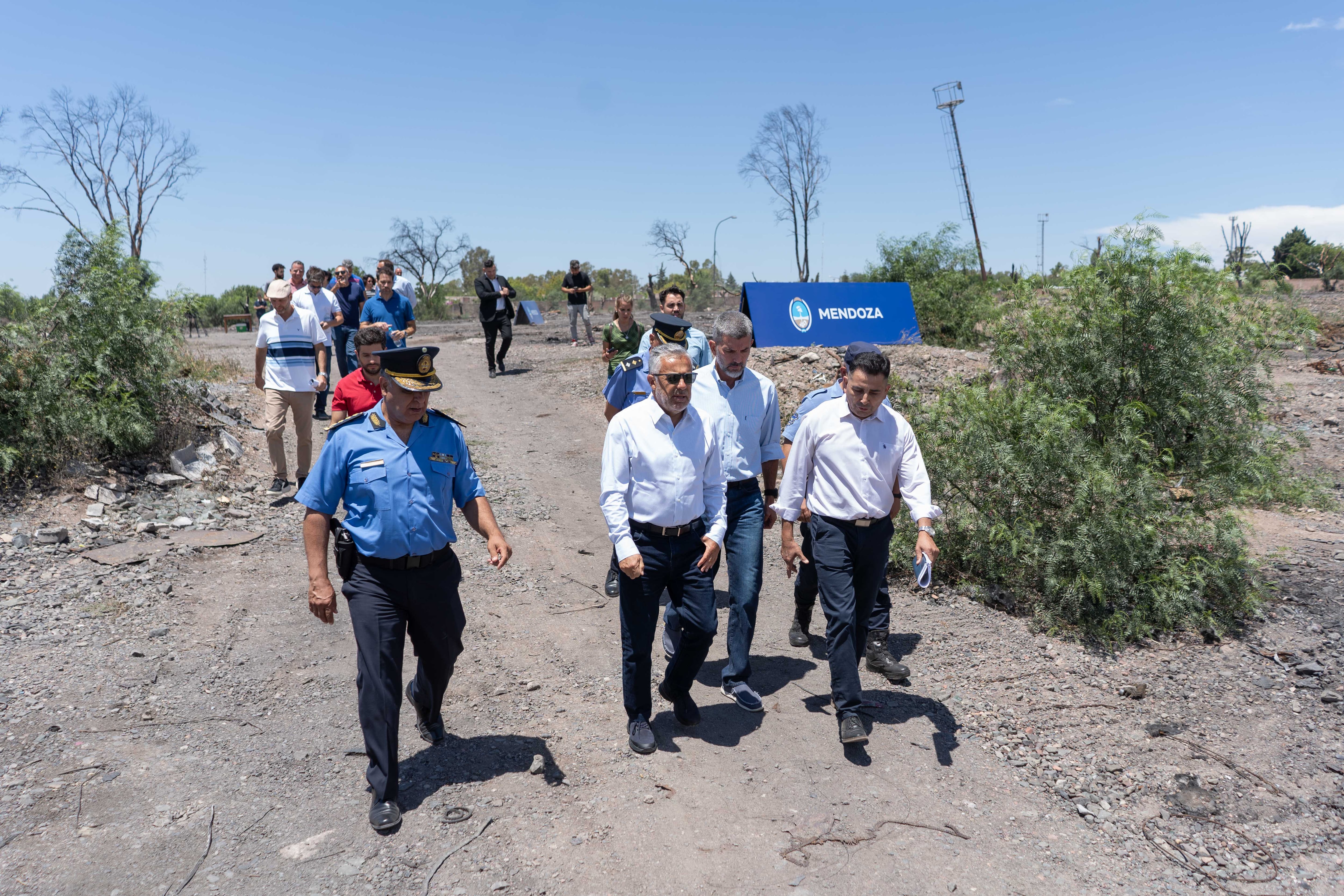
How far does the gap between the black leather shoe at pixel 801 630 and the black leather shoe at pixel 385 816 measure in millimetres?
2718

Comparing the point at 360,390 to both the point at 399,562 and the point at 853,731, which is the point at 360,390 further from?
the point at 853,731

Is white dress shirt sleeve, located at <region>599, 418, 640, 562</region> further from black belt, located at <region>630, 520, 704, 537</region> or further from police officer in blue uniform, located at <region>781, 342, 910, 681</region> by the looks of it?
police officer in blue uniform, located at <region>781, 342, 910, 681</region>

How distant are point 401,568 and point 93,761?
1854 millimetres

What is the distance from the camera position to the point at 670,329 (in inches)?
216

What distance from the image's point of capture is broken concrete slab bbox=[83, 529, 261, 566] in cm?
675

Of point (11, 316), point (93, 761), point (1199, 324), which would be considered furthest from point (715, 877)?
point (11, 316)

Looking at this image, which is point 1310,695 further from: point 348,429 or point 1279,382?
point 1279,382

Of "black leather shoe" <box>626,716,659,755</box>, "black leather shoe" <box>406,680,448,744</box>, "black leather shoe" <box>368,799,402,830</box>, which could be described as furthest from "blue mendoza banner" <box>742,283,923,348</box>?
"black leather shoe" <box>368,799,402,830</box>

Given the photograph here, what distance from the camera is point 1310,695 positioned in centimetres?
479

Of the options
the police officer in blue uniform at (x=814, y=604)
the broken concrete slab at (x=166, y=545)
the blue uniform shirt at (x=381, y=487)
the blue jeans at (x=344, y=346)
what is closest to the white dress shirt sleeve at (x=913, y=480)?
the police officer in blue uniform at (x=814, y=604)

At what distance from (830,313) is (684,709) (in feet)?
32.5

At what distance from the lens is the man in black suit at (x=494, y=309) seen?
1477 centimetres

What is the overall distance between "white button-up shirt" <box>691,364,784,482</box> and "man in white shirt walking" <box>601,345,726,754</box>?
455 millimetres

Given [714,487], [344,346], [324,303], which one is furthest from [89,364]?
[714,487]
